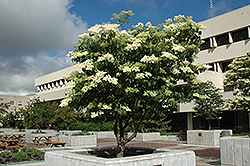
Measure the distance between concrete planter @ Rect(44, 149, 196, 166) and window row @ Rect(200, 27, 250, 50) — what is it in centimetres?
2192

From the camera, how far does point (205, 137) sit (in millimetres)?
20750

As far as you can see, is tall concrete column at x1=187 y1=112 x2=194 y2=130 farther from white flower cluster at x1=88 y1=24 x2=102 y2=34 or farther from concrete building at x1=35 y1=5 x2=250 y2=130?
white flower cluster at x1=88 y1=24 x2=102 y2=34

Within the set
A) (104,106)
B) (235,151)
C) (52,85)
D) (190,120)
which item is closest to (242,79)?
(235,151)

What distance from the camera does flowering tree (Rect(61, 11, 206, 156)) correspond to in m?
8.02

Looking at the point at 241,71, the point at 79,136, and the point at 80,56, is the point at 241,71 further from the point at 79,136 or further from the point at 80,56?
the point at 79,136

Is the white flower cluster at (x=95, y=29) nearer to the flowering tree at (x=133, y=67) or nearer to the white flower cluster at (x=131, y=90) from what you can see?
the flowering tree at (x=133, y=67)

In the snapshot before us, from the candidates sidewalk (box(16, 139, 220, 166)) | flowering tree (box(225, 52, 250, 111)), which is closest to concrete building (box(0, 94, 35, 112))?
sidewalk (box(16, 139, 220, 166))

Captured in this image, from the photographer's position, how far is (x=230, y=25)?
2778cm

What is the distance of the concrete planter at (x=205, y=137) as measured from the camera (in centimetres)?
2025

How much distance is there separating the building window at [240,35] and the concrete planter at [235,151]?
19.6 meters

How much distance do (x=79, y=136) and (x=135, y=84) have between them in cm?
1177

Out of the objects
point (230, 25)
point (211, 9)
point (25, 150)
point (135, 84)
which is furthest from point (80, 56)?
point (211, 9)

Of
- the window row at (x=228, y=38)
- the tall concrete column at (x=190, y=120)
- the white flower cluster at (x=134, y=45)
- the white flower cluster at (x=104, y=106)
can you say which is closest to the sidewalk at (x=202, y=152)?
the white flower cluster at (x=104, y=106)

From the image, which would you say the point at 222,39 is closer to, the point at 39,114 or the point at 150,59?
the point at 39,114
